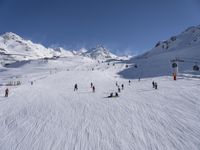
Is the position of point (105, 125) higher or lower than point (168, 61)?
lower

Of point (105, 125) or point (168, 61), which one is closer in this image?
point (105, 125)

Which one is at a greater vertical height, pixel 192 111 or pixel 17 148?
pixel 192 111

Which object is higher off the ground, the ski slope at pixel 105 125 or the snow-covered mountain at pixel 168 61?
the snow-covered mountain at pixel 168 61

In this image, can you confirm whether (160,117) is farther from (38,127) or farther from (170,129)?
(38,127)

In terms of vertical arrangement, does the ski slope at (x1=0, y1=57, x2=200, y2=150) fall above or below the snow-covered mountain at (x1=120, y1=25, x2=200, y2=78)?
below

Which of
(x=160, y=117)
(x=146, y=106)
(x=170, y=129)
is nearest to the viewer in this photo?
(x=170, y=129)

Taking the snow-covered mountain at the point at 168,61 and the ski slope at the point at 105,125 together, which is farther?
the snow-covered mountain at the point at 168,61

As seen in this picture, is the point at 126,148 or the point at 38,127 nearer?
→ the point at 126,148

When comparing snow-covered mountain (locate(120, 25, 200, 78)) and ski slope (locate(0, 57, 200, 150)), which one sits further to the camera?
snow-covered mountain (locate(120, 25, 200, 78))

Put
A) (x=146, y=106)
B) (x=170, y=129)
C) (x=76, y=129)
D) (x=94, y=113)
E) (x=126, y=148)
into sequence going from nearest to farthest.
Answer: (x=126, y=148)
(x=170, y=129)
(x=76, y=129)
(x=94, y=113)
(x=146, y=106)

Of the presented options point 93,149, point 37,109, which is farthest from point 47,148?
point 37,109

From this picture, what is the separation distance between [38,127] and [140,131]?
895 centimetres

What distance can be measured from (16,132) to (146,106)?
13.8 m

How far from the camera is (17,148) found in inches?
591
